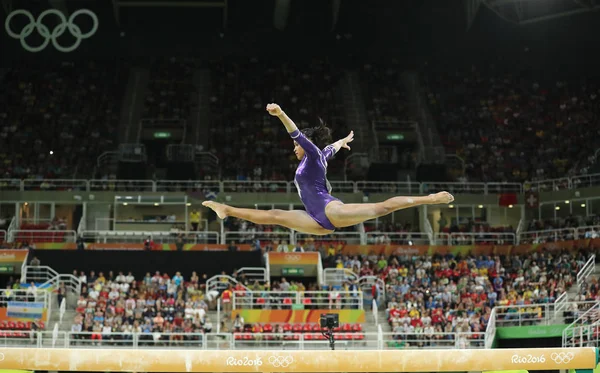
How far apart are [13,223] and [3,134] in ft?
23.3

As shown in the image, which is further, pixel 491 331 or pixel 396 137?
pixel 396 137

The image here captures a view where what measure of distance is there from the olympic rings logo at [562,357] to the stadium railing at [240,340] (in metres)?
14.4

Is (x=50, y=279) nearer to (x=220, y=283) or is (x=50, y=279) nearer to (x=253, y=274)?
(x=220, y=283)

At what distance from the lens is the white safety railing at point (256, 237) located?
34344mm

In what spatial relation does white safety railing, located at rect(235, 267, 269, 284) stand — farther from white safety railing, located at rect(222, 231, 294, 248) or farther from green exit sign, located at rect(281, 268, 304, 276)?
white safety railing, located at rect(222, 231, 294, 248)

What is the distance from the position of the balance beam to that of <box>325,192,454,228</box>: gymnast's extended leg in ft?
5.26

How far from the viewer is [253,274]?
1209 inches

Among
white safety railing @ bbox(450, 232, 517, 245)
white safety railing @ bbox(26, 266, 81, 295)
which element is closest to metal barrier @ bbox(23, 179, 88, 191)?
white safety railing @ bbox(26, 266, 81, 295)

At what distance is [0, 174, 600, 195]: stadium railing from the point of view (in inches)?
1463

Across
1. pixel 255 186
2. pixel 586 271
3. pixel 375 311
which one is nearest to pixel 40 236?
pixel 255 186

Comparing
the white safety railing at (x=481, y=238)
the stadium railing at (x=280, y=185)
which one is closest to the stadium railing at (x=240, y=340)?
the white safety railing at (x=481, y=238)

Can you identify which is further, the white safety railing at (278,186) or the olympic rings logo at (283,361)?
the white safety railing at (278,186)

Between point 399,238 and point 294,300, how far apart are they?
30.5 ft

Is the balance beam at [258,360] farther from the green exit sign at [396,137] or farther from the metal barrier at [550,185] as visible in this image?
the green exit sign at [396,137]
